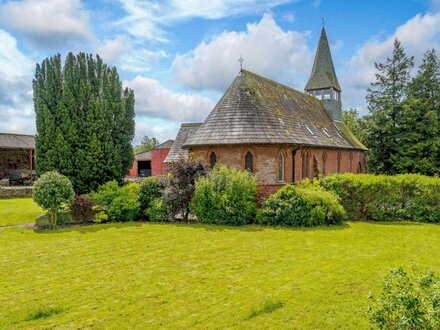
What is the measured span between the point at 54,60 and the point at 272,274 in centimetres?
1814

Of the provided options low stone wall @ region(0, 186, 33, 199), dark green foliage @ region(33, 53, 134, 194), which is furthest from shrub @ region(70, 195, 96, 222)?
low stone wall @ region(0, 186, 33, 199)

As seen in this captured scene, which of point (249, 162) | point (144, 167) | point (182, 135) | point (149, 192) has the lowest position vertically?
point (149, 192)

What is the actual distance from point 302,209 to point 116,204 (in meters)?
9.10

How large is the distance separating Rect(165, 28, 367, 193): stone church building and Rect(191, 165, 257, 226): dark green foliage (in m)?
2.40

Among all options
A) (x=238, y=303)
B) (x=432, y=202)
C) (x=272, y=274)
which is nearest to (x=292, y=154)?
(x=432, y=202)

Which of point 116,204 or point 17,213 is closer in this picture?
point 116,204

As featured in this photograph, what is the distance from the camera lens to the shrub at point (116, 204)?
1755 centimetres

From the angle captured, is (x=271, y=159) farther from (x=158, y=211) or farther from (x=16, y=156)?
(x=16, y=156)

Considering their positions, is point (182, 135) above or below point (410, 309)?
above

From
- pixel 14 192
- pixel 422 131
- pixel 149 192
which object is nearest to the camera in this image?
pixel 149 192

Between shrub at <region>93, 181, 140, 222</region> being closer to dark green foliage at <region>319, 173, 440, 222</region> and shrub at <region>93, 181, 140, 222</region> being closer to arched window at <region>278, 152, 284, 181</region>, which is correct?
arched window at <region>278, 152, 284, 181</region>

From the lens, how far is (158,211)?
17.5m

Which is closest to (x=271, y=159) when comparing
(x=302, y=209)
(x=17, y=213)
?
(x=302, y=209)

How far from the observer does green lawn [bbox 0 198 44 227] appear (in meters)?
17.6
